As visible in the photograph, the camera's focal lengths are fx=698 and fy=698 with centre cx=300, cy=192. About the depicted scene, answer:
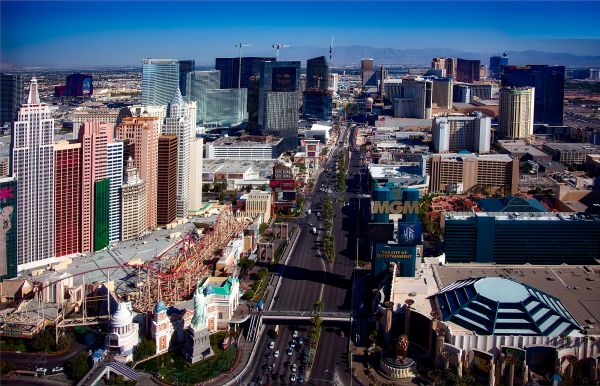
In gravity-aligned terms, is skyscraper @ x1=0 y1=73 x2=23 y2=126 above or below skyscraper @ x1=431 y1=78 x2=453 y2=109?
below

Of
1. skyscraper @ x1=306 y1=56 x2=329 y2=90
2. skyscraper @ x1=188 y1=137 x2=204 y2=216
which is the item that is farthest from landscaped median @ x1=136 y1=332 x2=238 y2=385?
skyscraper @ x1=306 y1=56 x2=329 y2=90

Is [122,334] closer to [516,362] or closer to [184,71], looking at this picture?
[516,362]

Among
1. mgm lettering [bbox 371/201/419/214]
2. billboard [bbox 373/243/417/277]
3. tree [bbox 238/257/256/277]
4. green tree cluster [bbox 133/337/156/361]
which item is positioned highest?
mgm lettering [bbox 371/201/419/214]

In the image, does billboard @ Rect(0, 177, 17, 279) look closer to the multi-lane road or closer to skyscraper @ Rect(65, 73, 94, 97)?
the multi-lane road

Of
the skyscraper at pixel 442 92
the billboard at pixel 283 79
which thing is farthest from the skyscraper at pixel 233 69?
the skyscraper at pixel 442 92

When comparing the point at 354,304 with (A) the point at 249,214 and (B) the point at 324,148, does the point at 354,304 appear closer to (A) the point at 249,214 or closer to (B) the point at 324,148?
(A) the point at 249,214

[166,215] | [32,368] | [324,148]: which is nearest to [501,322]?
[32,368]

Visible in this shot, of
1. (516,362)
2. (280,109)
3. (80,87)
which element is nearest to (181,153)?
(516,362)
